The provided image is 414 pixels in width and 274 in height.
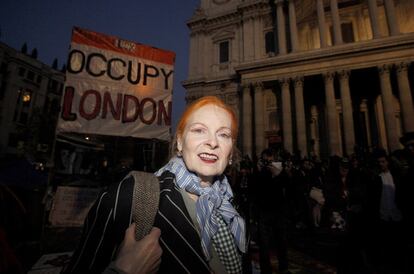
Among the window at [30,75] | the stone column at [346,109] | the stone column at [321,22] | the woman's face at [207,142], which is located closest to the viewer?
the woman's face at [207,142]

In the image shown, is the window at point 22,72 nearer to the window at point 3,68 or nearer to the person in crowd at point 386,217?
the window at point 3,68

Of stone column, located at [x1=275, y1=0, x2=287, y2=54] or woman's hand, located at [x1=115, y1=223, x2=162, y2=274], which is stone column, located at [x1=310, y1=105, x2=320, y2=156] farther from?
woman's hand, located at [x1=115, y1=223, x2=162, y2=274]

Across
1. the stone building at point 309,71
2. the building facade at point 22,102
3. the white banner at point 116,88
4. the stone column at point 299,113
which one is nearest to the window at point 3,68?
the building facade at point 22,102

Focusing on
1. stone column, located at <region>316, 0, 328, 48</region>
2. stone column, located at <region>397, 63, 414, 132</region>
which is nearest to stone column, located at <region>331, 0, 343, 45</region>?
stone column, located at <region>316, 0, 328, 48</region>

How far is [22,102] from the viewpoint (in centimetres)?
3478

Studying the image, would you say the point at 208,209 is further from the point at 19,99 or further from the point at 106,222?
the point at 19,99

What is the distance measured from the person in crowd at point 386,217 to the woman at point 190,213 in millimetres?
3654

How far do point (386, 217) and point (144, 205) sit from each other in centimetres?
483

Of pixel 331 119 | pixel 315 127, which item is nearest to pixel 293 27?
pixel 315 127

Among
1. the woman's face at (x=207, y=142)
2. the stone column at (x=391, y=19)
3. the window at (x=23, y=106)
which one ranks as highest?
the stone column at (x=391, y=19)

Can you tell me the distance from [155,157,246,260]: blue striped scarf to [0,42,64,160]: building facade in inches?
1270

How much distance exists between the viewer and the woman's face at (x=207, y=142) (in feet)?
5.35

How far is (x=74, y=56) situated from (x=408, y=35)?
20390 mm

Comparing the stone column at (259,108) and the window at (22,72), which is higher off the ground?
the window at (22,72)
